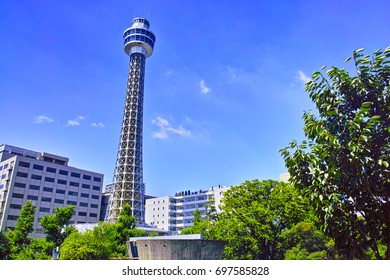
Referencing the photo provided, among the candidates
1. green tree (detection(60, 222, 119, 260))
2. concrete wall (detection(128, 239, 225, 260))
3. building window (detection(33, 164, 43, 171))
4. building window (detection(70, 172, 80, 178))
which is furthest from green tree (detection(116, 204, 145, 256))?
building window (detection(70, 172, 80, 178))

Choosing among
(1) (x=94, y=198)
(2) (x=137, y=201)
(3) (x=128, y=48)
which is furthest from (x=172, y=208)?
(3) (x=128, y=48)

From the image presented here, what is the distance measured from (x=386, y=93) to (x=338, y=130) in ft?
5.85

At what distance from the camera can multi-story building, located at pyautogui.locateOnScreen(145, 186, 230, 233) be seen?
8056cm

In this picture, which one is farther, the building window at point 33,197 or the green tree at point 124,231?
the building window at point 33,197

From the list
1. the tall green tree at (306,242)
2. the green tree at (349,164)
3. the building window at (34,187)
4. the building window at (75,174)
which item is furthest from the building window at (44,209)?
the green tree at (349,164)

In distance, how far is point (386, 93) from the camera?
30.7 ft

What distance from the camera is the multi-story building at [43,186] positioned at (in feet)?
203

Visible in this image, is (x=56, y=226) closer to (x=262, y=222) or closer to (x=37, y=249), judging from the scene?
(x=37, y=249)

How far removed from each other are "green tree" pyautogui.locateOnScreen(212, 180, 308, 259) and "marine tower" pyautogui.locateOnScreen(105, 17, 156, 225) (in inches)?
1691

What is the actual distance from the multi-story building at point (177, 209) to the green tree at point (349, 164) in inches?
2743

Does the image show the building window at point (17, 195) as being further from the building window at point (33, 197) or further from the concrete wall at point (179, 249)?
the concrete wall at point (179, 249)

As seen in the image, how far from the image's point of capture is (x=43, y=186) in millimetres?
66250

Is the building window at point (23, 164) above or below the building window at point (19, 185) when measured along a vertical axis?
above
